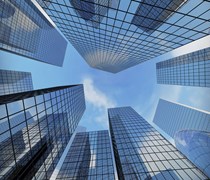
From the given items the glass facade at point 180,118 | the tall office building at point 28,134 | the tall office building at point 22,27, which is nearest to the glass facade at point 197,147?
the glass facade at point 180,118

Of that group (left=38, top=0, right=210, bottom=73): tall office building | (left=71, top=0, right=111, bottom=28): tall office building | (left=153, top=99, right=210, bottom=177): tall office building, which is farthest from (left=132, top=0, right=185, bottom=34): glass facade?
(left=153, top=99, right=210, bottom=177): tall office building

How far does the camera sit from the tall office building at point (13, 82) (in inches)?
2696

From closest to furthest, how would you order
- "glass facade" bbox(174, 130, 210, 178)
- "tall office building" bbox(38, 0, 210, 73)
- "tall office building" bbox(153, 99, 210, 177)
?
"tall office building" bbox(38, 0, 210, 73) → "glass facade" bbox(174, 130, 210, 178) → "tall office building" bbox(153, 99, 210, 177)

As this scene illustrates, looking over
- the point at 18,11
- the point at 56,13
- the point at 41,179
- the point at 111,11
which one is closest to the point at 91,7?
the point at 111,11

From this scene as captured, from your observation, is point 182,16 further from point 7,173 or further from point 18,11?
point 18,11

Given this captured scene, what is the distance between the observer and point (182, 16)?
61.9ft

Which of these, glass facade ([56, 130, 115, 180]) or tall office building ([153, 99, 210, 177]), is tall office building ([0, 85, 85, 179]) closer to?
glass facade ([56, 130, 115, 180])

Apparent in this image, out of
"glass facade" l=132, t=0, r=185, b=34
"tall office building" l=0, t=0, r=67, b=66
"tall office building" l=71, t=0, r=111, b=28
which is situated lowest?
"glass facade" l=132, t=0, r=185, b=34

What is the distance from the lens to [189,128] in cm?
8212

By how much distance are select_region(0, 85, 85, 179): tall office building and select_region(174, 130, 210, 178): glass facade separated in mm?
33165

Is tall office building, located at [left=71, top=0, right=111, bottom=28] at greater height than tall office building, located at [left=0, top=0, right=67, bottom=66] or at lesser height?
lesser

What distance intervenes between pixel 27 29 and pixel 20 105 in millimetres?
59931

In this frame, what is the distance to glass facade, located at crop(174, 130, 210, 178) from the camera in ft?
123

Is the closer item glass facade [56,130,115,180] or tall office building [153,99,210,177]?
glass facade [56,130,115,180]
